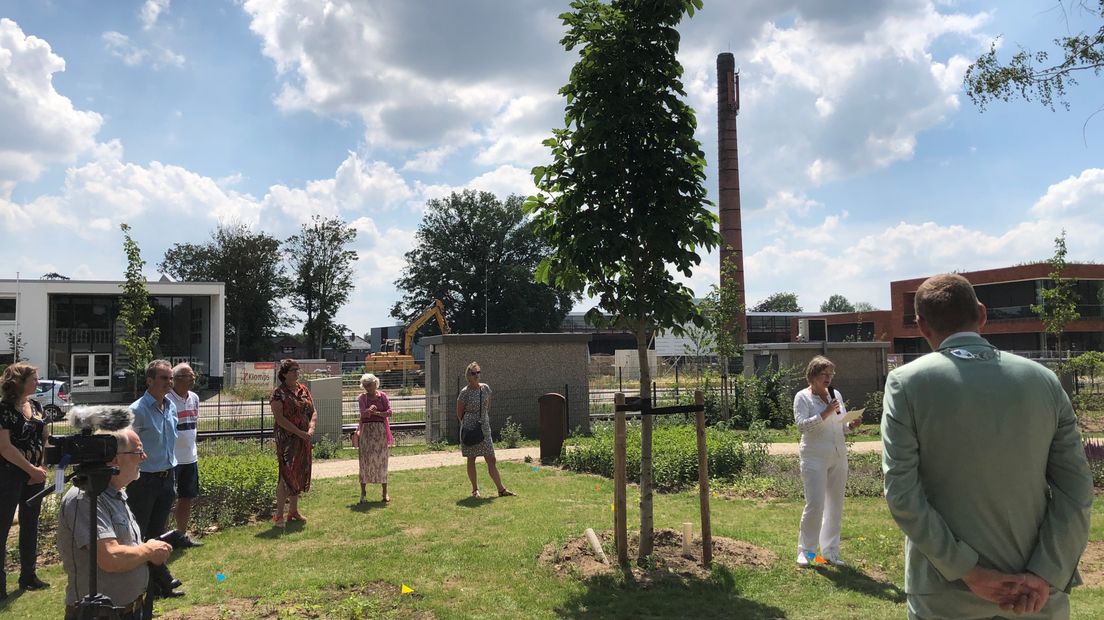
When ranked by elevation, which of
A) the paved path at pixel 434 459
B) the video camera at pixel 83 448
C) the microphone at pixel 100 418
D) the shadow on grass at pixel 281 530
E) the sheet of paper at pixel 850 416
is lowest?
the paved path at pixel 434 459

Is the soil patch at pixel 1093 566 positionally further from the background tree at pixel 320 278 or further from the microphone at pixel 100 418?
the background tree at pixel 320 278

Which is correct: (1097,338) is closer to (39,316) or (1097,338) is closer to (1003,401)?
(1003,401)

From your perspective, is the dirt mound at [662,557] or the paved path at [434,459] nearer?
the dirt mound at [662,557]

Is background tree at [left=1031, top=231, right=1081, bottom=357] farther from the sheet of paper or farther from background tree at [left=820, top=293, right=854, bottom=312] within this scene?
background tree at [left=820, top=293, right=854, bottom=312]

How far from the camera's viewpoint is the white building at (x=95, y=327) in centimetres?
3862

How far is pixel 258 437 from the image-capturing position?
56.3 ft

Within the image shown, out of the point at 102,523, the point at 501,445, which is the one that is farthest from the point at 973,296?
the point at 501,445

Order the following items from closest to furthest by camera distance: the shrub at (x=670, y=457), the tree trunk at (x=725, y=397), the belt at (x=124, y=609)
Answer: the belt at (x=124, y=609) < the shrub at (x=670, y=457) < the tree trunk at (x=725, y=397)

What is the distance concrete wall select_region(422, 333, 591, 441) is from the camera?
1684cm

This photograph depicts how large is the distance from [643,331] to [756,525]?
3.00 metres

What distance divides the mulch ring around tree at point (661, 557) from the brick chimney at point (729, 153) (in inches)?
1267

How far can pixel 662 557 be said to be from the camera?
6.39 meters

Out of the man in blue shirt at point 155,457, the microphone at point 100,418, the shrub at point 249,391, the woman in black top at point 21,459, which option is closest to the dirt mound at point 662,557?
the man in blue shirt at point 155,457

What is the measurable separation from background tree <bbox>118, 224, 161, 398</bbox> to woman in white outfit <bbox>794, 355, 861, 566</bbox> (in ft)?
46.3
